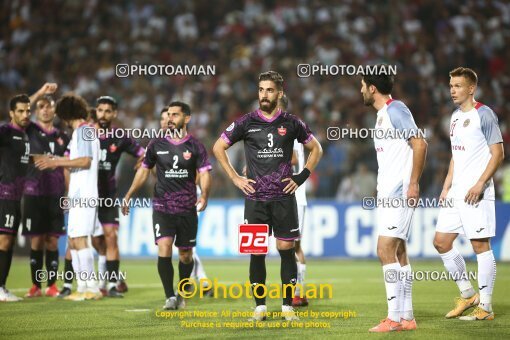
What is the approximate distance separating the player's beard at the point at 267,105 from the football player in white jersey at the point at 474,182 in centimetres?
214

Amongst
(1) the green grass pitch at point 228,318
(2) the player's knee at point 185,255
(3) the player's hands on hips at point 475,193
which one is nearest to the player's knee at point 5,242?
(1) the green grass pitch at point 228,318

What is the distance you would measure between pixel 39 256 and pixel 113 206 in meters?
1.43

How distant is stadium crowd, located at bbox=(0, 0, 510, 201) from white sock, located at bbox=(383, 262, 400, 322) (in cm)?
1183

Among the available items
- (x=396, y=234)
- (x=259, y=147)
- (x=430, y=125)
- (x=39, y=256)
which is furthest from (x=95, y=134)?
(x=430, y=125)

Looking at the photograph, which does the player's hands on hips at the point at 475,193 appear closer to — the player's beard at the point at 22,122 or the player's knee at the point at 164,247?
the player's knee at the point at 164,247

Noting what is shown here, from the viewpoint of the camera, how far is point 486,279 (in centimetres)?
897

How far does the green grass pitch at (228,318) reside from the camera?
812 cm

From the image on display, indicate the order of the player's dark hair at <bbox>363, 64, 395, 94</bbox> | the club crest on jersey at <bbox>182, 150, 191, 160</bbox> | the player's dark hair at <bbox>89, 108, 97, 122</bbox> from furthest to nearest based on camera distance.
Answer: the player's dark hair at <bbox>89, 108, 97, 122</bbox> → the club crest on jersey at <bbox>182, 150, 191, 160</bbox> → the player's dark hair at <bbox>363, 64, 395, 94</bbox>

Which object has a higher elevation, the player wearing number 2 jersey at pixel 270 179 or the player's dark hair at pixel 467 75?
the player's dark hair at pixel 467 75

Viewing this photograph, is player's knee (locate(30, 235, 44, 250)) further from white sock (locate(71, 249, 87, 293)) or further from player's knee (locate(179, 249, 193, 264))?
player's knee (locate(179, 249, 193, 264))

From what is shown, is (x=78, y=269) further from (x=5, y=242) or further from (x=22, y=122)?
(x=22, y=122)

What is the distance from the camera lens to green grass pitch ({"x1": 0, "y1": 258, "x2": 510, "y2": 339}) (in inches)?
320

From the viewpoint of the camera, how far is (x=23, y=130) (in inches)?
460

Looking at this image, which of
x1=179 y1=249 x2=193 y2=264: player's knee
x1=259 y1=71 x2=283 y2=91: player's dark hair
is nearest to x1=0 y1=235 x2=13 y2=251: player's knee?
x1=179 y1=249 x2=193 y2=264: player's knee
